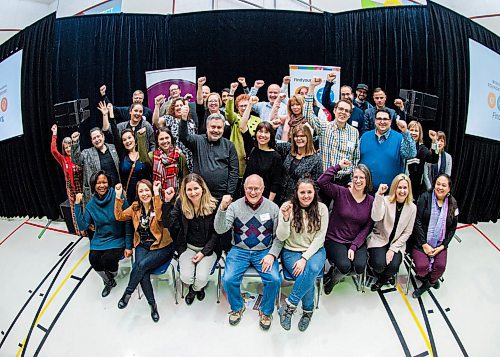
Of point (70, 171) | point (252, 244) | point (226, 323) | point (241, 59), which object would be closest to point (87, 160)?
point (70, 171)

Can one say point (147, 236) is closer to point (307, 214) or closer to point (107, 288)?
point (107, 288)

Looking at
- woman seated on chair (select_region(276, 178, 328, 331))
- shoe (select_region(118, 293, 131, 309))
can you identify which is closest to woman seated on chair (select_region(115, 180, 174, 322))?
shoe (select_region(118, 293, 131, 309))

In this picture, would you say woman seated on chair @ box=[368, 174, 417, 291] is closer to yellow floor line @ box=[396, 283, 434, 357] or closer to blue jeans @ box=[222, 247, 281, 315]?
yellow floor line @ box=[396, 283, 434, 357]

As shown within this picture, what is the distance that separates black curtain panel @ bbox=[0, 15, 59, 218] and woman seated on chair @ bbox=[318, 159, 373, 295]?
10.9 feet

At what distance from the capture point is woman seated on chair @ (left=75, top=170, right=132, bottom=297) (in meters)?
2.77

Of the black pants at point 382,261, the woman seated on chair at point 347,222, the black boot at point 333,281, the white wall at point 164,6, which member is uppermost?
the white wall at point 164,6

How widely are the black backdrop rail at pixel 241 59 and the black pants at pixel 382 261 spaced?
6.45 ft

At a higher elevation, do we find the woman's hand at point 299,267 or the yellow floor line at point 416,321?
the woman's hand at point 299,267

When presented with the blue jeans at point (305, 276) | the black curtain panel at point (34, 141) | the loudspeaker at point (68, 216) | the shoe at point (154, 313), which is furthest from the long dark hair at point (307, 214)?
the black curtain panel at point (34, 141)

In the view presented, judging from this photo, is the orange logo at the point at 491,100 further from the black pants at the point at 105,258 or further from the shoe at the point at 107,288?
the shoe at the point at 107,288

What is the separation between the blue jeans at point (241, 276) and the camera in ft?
8.02

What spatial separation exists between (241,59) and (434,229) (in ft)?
10.2

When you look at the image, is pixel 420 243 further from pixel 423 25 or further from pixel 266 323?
pixel 423 25

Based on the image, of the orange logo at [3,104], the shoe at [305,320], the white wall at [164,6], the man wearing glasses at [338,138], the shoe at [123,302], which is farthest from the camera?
the white wall at [164,6]
